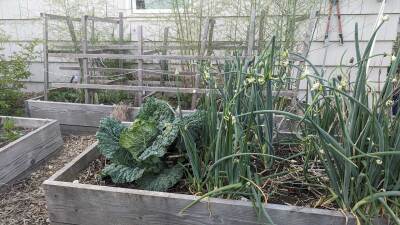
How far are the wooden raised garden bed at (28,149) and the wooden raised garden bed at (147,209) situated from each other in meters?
0.81

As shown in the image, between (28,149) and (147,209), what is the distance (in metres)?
1.34

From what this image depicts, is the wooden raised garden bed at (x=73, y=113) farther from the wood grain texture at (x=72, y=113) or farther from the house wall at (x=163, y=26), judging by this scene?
the house wall at (x=163, y=26)

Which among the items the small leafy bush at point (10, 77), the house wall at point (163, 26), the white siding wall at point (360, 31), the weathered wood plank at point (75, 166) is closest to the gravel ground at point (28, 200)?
the weathered wood plank at point (75, 166)

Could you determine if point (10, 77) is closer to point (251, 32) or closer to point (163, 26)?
point (163, 26)

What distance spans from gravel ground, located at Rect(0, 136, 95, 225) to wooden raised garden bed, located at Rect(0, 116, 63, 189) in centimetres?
6

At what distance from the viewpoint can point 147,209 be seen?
1357 mm

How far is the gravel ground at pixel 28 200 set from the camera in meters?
1.87

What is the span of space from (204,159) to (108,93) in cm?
236

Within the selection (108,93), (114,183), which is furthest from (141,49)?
(114,183)

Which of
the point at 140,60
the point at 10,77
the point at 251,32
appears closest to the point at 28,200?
the point at 10,77

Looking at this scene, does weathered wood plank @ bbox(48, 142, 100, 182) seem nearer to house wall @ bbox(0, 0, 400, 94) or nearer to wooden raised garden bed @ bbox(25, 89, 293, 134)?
wooden raised garden bed @ bbox(25, 89, 293, 134)

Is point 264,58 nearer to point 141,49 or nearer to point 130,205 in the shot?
point 130,205

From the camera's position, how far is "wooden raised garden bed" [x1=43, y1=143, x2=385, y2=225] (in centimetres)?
123

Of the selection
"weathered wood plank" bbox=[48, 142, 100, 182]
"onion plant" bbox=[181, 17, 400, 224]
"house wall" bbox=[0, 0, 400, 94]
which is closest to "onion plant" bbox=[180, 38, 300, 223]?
"onion plant" bbox=[181, 17, 400, 224]
